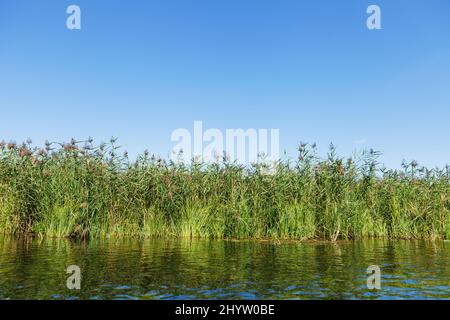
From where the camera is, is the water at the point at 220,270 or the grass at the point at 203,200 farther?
the grass at the point at 203,200

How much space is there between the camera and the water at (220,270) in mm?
7629

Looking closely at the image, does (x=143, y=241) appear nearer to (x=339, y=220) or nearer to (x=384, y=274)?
(x=339, y=220)

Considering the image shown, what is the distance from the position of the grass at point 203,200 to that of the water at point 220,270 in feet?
4.38

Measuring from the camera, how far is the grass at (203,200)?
50.9 ft

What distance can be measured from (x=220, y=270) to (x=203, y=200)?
22.7 ft

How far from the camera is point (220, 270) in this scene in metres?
9.67

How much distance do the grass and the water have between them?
133 cm

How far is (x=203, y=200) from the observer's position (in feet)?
54.1

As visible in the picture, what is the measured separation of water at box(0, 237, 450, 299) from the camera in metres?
7.63

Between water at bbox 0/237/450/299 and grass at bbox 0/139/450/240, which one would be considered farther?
grass at bbox 0/139/450/240

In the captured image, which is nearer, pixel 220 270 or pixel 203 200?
pixel 220 270

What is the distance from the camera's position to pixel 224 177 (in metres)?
16.8

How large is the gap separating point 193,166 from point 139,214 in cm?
282
